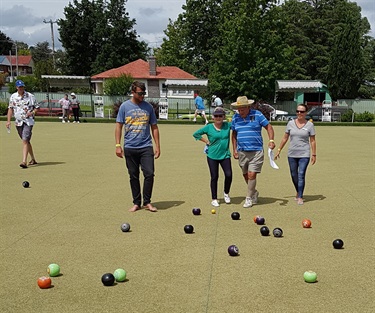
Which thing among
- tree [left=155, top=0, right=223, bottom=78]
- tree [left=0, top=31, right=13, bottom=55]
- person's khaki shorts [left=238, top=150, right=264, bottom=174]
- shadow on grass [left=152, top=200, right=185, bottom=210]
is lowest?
shadow on grass [left=152, top=200, right=185, bottom=210]

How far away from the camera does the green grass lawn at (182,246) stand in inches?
165

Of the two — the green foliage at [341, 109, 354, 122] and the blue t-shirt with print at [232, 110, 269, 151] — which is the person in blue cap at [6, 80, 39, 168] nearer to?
the blue t-shirt with print at [232, 110, 269, 151]

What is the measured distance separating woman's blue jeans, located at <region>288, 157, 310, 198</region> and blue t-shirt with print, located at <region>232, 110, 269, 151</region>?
31.1 inches

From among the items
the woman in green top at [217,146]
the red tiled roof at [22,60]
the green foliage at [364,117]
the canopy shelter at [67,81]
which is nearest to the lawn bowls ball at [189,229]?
the woman in green top at [217,146]

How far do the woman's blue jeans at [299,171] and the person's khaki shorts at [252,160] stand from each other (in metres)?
0.73

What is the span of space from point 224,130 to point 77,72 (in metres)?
65.9

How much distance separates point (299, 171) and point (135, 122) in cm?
300

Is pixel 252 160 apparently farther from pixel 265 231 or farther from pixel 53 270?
pixel 53 270

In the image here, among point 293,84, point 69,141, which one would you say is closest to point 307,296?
point 69,141

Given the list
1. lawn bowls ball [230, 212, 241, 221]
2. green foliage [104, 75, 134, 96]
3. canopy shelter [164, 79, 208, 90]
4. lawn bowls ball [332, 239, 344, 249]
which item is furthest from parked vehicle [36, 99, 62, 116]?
lawn bowls ball [332, 239, 344, 249]

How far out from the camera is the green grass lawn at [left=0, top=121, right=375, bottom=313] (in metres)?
4.20

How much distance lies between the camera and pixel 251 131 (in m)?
7.67

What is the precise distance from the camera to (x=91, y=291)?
4.36 meters

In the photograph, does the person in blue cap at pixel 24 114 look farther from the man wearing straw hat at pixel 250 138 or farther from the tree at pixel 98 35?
the tree at pixel 98 35
